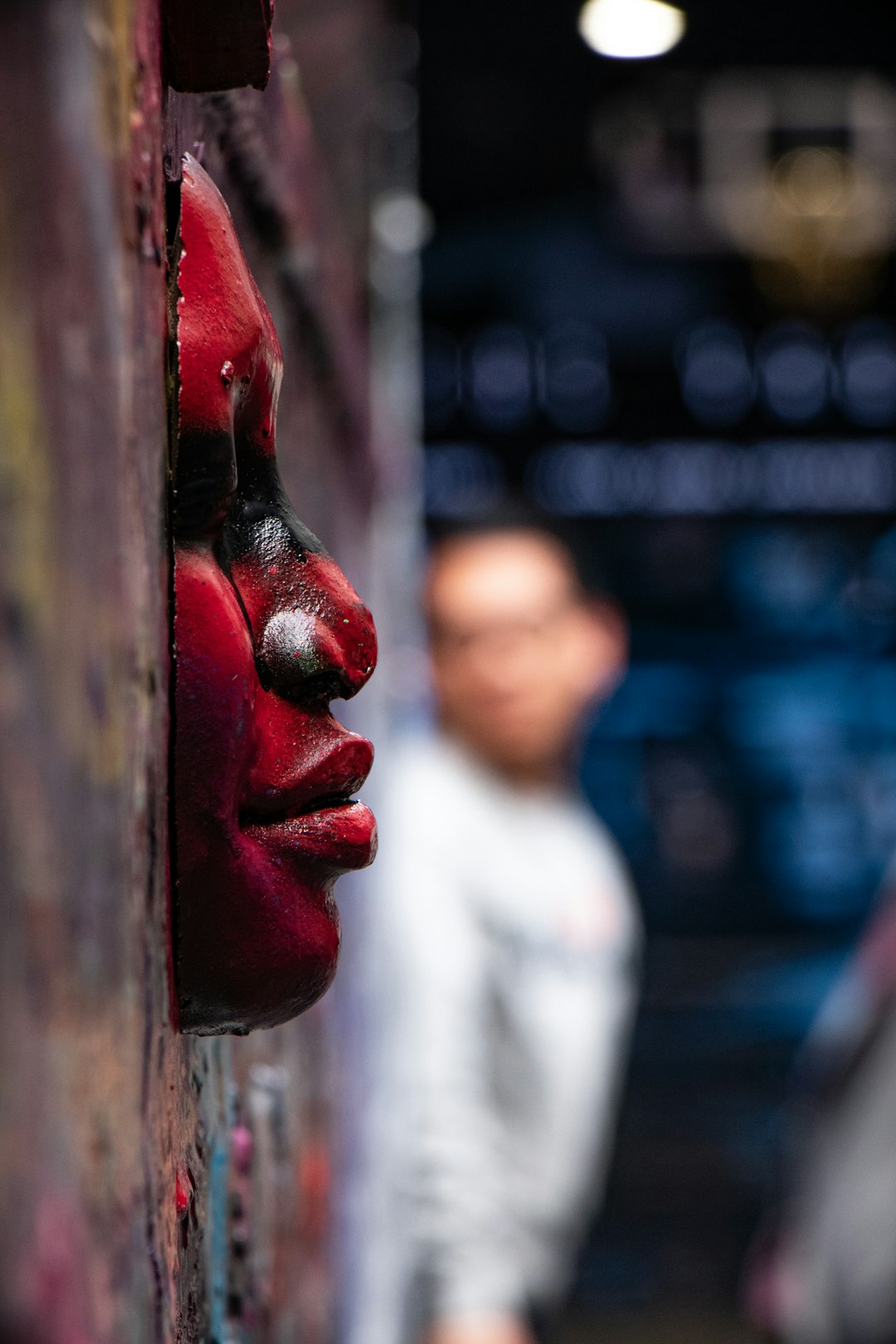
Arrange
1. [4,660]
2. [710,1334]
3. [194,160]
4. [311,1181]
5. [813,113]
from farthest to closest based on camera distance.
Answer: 1. [710,1334]
2. [813,113]
3. [311,1181]
4. [194,160]
5. [4,660]

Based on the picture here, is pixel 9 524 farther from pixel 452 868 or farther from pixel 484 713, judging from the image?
pixel 484 713

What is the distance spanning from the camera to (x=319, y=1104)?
82 centimetres

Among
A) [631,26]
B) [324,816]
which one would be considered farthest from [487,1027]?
[631,26]

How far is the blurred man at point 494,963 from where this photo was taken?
160 centimetres

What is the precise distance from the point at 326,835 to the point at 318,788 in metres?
0.01

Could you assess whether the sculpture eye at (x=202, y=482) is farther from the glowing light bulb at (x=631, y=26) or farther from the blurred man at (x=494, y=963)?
the glowing light bulb at (x=631, y=26)

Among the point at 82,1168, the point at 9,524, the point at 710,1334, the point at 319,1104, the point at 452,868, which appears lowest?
the point at 710,1334

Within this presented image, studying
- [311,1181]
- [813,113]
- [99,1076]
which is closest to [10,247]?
[99,1076]

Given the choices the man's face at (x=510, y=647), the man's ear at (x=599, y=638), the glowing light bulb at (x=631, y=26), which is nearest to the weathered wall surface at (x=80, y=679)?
the man's face at (x=510, y=647)

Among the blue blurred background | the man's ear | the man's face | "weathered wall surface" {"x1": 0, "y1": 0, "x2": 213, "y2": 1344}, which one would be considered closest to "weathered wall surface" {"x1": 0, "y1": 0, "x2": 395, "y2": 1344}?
"weathered wall surface" {"x1": 0, "y1": 0, "x2": 213, "y2": 1344}

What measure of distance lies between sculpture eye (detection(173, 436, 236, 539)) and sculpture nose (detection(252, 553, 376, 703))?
1.1 inches

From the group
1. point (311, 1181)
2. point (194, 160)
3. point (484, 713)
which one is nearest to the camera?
point (194, 160)

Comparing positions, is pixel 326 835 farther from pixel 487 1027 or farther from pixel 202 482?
pixel 487 1027

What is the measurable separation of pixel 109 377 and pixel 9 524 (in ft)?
0.23
